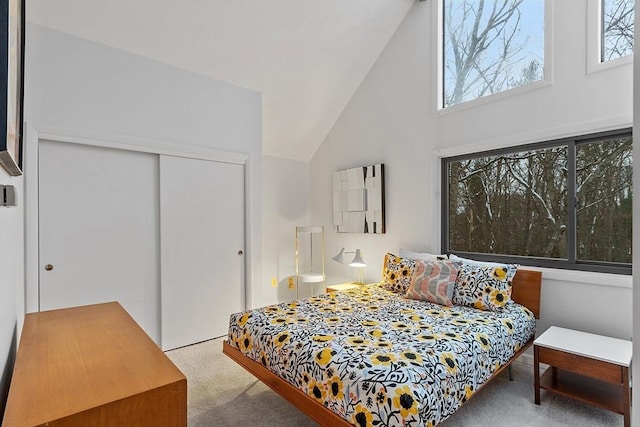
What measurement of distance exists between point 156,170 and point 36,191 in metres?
0.90

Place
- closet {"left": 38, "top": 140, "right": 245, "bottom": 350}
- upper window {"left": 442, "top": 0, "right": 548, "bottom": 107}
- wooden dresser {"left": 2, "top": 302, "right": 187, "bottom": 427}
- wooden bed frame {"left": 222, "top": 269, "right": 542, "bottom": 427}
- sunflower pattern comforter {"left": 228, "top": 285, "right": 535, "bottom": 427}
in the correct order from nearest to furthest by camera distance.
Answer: wooden dresser {"left": 2, "top": 302, "right": 187, "bottom": 427} → sunflower pattern comforter {"left": 228, "top": 285, "right": 535, "bottom": 427} → wooden bed frame {"left": 222, "top": 269, "right": 542, "bottom": 427} → closet {"left": 38, "top": 140, "right": 245, "bottom": 350} → upper window {"left": 442, "top": 0, "right": 548, "bottom": 107}

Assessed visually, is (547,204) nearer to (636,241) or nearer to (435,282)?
(435,282)

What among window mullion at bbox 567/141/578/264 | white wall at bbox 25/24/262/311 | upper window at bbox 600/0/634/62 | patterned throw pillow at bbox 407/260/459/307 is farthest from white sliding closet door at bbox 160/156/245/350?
upper window at bbox 600/0/634/62

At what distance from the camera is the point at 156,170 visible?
3.15m

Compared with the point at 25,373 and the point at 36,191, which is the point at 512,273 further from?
the point at 36,191

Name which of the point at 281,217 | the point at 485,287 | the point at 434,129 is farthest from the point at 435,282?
the point at 281,217

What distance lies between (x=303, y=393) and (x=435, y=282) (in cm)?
151

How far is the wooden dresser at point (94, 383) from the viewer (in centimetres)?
87

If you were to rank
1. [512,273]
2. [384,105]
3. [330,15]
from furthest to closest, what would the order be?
[384,105]
[330,15]
[512,273]

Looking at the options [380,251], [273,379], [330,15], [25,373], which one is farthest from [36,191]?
[380,251]

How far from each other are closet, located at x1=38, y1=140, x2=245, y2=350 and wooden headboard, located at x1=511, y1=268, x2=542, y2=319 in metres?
2.67

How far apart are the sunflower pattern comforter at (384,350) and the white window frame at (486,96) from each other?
1.83 m

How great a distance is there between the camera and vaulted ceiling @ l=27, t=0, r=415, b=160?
2701 mm

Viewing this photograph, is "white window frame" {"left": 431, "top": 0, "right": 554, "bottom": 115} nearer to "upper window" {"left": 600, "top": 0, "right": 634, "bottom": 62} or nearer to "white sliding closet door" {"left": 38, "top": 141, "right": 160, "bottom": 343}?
"upper window" {"left": 600, "top": 0, "right": 634, "bottom": 62}
